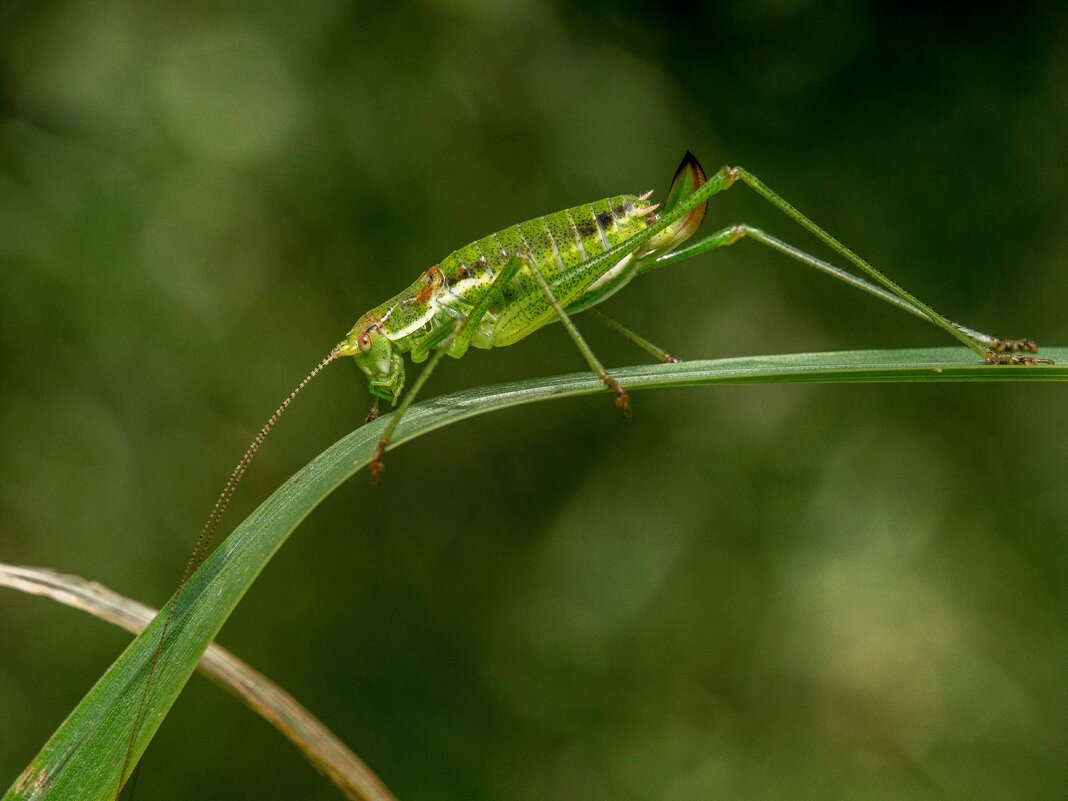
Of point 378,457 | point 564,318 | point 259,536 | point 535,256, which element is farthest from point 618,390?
point 259,536

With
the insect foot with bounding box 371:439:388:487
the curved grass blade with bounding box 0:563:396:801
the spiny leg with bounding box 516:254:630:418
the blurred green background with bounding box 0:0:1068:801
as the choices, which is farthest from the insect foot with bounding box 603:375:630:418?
the blurred green background with bounding box 0:0:1068:801

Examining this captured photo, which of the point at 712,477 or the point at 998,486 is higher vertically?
the point at 998,486

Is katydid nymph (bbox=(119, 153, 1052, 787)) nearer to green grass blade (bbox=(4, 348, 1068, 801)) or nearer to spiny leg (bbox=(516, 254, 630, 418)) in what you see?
spiny leg (bbox=(516, 254, 630, 418))

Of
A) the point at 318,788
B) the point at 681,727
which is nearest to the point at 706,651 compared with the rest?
the point at 681,727

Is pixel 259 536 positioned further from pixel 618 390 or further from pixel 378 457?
pixel 618 390

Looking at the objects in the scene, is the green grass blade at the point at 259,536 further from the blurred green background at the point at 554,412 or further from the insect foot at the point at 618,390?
the blurred green background at the point at 554,412

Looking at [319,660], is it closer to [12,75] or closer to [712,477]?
[712,477]

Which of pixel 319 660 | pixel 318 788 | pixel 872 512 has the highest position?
pixel 872 512
